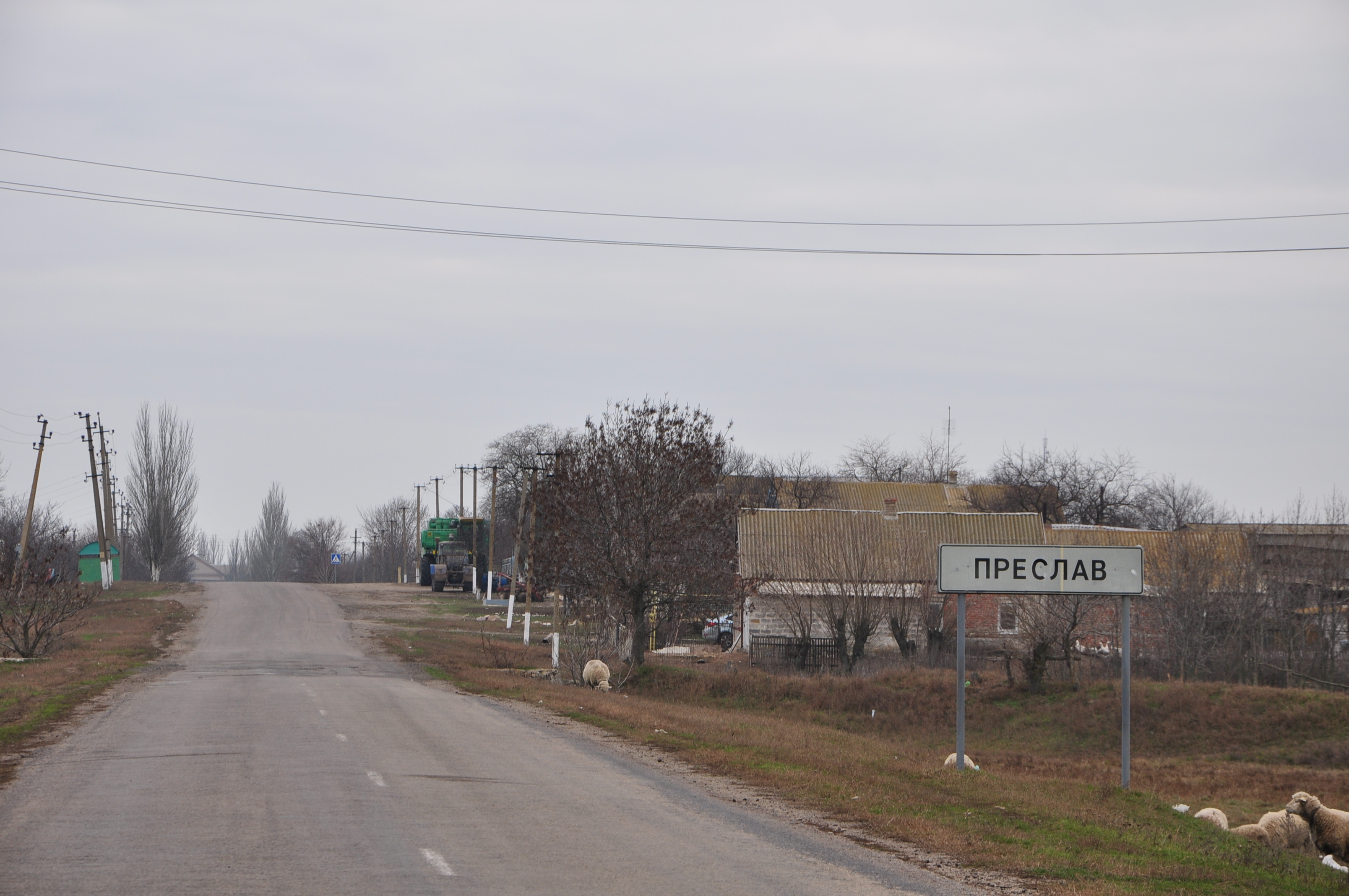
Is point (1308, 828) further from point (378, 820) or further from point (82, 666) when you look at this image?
point (82, 666)

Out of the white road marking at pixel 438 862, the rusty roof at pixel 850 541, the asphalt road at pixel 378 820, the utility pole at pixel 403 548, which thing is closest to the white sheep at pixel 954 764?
the asphalt road at pixel 378 820

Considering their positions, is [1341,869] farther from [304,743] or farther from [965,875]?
[304,743]

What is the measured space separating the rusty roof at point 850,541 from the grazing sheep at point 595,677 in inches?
257

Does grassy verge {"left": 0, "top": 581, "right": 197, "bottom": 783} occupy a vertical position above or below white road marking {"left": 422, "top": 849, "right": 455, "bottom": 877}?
below

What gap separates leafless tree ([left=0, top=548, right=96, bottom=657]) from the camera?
3266 centimetres

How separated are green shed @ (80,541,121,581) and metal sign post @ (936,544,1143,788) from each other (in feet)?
→ 206

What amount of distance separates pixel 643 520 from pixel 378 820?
22751 millimetres

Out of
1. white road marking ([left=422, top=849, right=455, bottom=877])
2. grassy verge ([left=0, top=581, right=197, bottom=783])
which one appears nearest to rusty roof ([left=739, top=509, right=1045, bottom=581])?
grassy verge ([left=0, top=581, right=197, bottom=783])

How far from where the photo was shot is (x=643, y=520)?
32.8 metres

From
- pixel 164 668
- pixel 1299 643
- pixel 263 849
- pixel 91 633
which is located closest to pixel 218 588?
pixel 91 633

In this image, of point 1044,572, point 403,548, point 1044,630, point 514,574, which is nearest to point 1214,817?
point 1044,572

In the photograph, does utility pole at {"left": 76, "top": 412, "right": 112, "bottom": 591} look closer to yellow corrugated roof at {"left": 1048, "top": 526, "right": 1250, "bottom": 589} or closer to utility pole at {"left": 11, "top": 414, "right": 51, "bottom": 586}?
utility pole at {"left": 11, "top": 414, "right": 51, "bottom": 586}

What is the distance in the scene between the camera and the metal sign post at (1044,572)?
14688 millimetres

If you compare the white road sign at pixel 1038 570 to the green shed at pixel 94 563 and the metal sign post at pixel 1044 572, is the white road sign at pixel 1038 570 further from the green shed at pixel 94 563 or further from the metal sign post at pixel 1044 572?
the green shed at pixel 94 563
